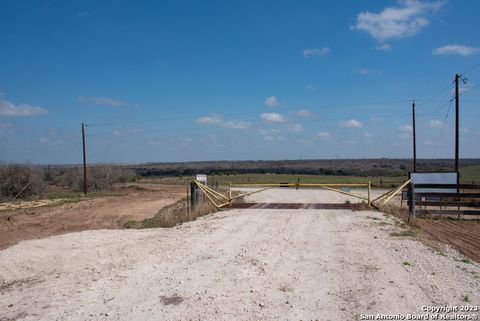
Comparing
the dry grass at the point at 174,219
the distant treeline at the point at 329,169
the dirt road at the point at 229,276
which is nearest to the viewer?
the dirt road at the point at 229,276

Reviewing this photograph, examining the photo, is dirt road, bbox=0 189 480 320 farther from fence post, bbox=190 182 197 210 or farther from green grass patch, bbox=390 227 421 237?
fence post, bbox=190 182 197 210

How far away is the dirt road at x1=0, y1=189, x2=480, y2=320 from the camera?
6.67 meters

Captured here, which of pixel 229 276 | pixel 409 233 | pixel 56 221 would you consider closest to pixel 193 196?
pixel 56 221

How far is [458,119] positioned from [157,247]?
29.4 meters

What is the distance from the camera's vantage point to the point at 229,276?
8.41 m

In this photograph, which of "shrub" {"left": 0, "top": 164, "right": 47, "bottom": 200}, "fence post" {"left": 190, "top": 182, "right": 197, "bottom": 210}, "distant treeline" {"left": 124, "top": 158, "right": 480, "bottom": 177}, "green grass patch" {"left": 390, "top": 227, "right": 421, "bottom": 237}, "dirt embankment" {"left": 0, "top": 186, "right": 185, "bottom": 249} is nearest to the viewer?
"green grass patch" {"left": 390, "top": 227, "right": 421, "bottom": 237}

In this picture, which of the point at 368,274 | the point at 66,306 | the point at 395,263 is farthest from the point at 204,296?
the point at 395,263

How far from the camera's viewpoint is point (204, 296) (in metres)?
7.22

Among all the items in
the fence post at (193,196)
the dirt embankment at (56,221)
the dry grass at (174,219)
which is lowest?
the dirt embankment at (56,221)

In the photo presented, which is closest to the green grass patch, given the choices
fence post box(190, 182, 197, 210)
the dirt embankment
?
fence post box(190, 182, 197, 210)

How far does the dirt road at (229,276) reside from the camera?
21.9ft

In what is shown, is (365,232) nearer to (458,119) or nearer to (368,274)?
(368,274)

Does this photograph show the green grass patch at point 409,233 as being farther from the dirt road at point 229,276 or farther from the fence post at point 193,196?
the fence post at point 193,196

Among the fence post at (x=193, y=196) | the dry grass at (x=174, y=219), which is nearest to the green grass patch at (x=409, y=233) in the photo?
the dry grass at (x=174, y=219)
